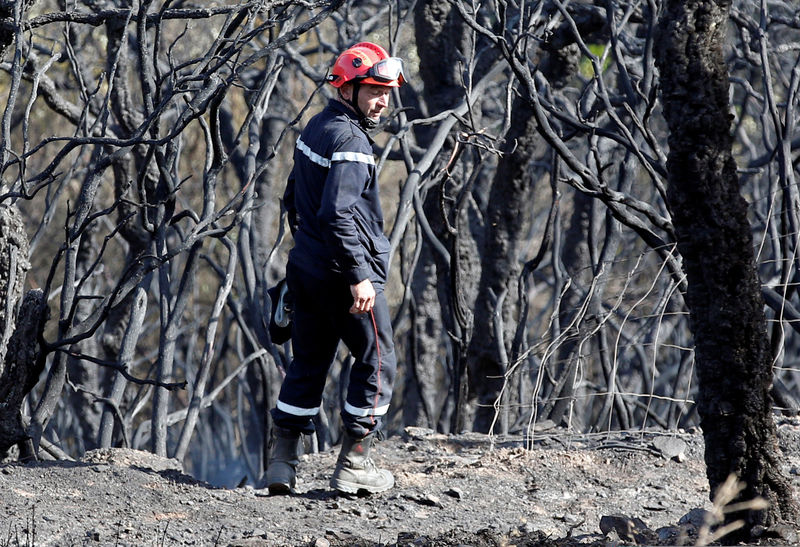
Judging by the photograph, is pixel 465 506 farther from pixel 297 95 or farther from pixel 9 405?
pixel 297 95

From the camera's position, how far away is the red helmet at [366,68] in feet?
13.2

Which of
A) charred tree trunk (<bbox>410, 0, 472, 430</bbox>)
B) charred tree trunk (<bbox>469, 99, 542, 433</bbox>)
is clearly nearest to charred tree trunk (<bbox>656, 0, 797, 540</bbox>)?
charred tree trunk (<bbox>410, 0, 472, 430</bbox>)

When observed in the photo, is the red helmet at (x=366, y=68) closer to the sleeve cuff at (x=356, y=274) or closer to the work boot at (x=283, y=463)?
the sleeve cuff at (x=356, y=274)

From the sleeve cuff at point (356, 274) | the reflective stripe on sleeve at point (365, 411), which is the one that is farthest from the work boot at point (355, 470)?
the sleeve cuff at point (356, 274)

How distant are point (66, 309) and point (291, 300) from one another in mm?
1137

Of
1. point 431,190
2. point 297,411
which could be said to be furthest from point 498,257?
point 297,411

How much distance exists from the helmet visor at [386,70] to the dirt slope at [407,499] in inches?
71.8

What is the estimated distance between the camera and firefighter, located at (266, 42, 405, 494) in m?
3.91

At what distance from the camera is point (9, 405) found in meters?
4.39

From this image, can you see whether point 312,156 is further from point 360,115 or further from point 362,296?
point 362,296

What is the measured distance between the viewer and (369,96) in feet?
13.6

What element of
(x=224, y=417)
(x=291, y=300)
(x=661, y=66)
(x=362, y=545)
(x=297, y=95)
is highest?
(x=297, y=95)

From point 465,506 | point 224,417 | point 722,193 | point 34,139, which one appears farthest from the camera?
point 34,139

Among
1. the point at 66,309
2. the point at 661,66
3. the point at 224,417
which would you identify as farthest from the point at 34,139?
the point at 661,66
